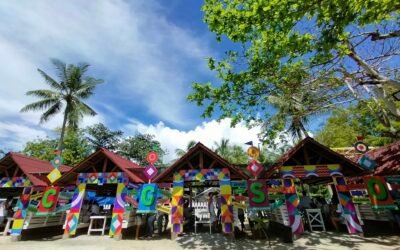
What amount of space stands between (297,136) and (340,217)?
14920 millimetres

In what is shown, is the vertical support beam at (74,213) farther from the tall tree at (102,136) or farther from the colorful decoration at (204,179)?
the tall tree at (102,136)

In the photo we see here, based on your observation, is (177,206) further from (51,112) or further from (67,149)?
(67,149)

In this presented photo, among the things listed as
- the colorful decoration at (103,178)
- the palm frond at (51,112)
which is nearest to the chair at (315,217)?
the colorful decoration at (103,178)

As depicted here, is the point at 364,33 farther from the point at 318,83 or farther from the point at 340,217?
the point at 340,217

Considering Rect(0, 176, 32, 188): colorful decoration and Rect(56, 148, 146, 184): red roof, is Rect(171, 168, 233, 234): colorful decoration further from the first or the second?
Rect(0, 176, 32, 188): colorful decoration

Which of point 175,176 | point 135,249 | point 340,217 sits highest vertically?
point 175,176

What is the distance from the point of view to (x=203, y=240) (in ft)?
32.5

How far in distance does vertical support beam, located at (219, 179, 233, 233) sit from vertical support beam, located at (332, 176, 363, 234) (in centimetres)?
482

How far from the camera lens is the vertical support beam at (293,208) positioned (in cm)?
959

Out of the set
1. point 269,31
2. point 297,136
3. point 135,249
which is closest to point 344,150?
point 297,136

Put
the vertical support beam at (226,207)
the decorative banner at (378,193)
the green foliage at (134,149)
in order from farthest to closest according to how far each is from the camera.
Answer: the green foliage at (134,149) < the vertical support beam at (226,207) < the decorative banner at (378,193)

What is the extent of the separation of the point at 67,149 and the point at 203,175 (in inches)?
1056

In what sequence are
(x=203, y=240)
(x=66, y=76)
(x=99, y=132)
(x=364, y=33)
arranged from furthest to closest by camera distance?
1. (x=99, y=132)
2. (x=66, y=76)
3. (x=203, y=240)
4. (x=364, y=33)

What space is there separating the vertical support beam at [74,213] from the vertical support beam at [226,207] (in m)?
6.81
